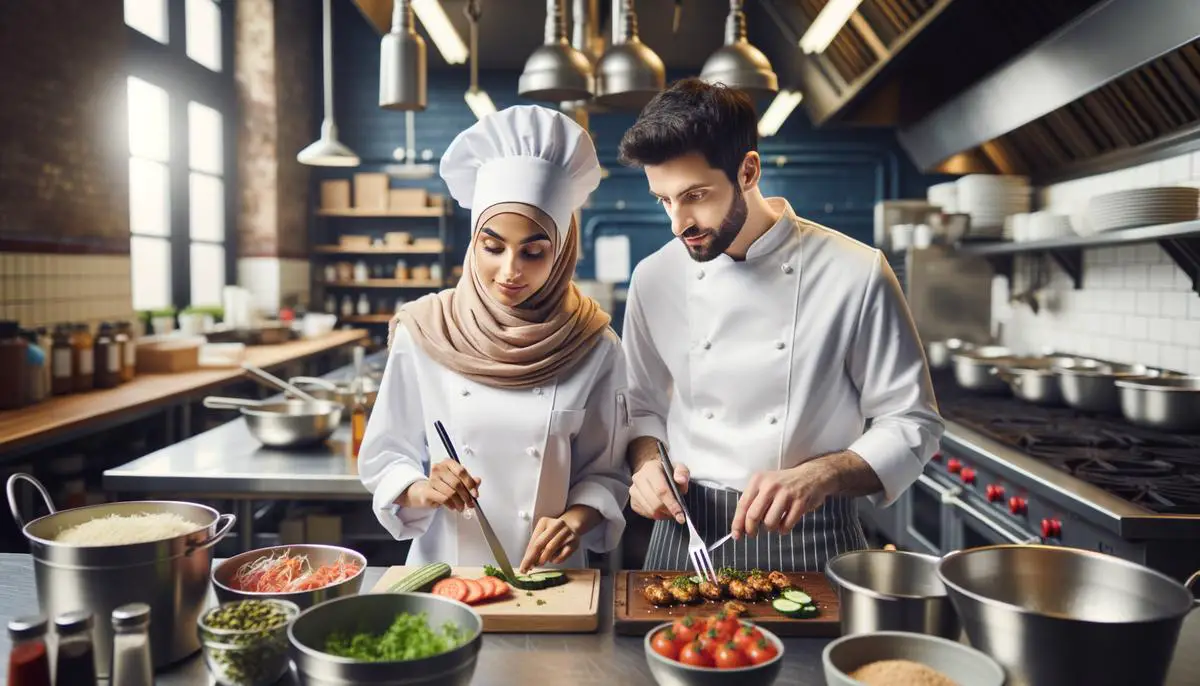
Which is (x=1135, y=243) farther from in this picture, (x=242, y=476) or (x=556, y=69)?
(x=242, y=476)

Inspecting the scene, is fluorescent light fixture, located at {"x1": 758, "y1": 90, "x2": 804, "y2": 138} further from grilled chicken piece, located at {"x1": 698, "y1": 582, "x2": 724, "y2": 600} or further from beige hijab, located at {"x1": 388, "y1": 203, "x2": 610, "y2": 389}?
grilled chicken piece, located at {"x1": 698, "y1": 582, "x2": 724, "y2": 600}

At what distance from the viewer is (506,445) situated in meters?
1.83

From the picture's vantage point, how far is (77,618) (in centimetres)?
98

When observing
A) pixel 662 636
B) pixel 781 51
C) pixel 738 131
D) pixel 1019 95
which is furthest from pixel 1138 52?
pixel 781 51

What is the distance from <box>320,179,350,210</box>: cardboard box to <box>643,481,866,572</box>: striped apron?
7.42 metres

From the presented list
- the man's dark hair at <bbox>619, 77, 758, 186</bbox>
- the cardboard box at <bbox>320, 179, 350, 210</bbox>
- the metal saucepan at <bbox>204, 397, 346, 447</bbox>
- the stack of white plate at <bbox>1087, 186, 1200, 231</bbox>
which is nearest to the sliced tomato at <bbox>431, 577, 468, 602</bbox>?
the man's dark hair at <bbox>619, 77, 758, 186</bbox>

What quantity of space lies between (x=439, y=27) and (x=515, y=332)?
2464 mm

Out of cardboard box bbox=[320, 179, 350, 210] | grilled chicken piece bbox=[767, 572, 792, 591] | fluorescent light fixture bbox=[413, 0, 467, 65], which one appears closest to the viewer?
grilled chicken piece bbox=[767, 572, 792, 591]

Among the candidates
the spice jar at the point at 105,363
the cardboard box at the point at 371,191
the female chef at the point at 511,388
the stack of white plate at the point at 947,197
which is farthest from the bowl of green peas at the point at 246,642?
the cardboard box at the point at 371,191

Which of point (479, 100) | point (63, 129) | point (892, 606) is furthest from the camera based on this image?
point (479, 100)

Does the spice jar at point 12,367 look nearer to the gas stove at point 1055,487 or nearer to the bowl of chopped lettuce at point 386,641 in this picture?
the bowl of chopped lettuce at point 386,641

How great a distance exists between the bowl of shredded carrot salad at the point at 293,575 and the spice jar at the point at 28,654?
25 cm

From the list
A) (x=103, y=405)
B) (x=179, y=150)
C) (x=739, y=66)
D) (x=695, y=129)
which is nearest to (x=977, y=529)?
(x=739, y=66)

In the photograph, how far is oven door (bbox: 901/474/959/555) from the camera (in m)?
3.30
